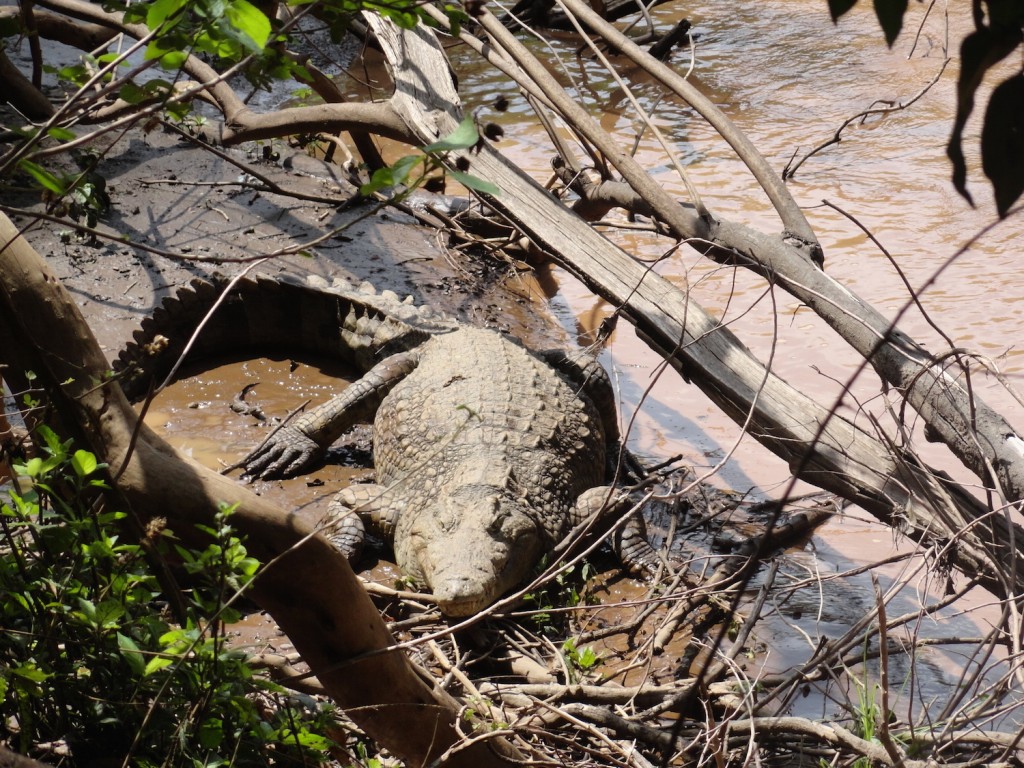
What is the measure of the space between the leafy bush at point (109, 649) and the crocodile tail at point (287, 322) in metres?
3.35

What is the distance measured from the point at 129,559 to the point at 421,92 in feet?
9.83

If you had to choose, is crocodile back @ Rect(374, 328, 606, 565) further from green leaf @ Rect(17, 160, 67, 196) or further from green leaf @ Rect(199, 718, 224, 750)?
green leaf @ Rect(17, 160, 67, 196)

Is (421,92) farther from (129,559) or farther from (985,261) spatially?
(985,261)

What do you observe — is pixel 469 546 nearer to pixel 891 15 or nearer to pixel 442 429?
pixel 442 429

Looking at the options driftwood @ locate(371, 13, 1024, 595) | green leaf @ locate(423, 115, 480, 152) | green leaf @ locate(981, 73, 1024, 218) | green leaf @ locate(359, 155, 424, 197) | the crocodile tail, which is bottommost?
the crocodile tail

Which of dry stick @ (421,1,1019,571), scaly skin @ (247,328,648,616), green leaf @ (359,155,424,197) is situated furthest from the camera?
scaly skin @ (247,328,648,616)

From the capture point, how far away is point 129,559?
6.75 feet

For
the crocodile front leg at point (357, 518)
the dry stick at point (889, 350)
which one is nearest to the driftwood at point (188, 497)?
the dry stick at point (889, 350)

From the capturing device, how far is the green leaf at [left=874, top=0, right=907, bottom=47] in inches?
35.0

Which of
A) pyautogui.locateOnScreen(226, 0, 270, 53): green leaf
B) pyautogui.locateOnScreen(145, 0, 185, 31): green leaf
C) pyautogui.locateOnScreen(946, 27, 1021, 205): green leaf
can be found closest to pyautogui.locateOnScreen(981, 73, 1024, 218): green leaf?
pyautogui.locateOnScreen(946, 27, 1021, 205): green leaf

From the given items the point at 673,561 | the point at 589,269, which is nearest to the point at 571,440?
the point at 673,561

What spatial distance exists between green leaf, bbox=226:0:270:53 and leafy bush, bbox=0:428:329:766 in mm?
917

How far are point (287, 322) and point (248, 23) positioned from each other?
4.32 meters

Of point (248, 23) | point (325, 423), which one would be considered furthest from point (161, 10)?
point (325, 423)
